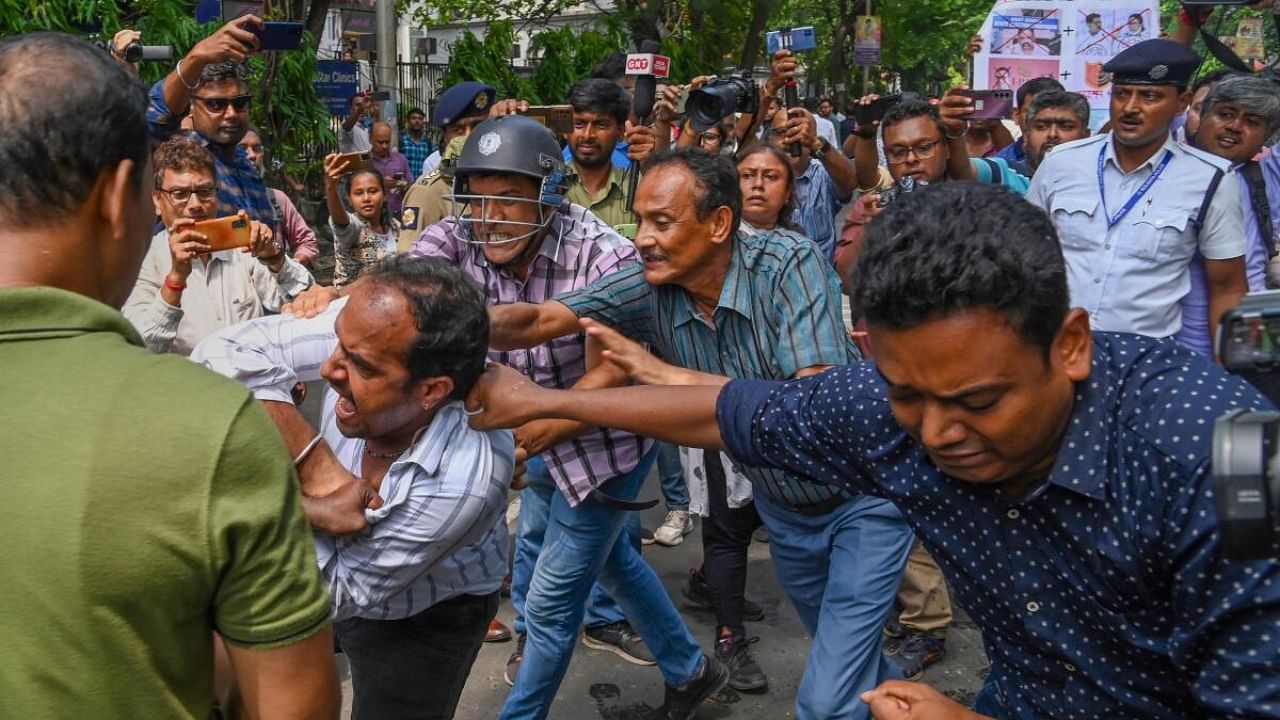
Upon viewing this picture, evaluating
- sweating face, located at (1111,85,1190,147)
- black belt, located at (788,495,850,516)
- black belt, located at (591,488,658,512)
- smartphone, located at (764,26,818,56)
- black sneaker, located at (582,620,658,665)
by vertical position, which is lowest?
black sneaker, located at (582,620,658,665)

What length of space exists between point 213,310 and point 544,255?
1.16 metres

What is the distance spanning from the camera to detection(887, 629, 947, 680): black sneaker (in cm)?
434

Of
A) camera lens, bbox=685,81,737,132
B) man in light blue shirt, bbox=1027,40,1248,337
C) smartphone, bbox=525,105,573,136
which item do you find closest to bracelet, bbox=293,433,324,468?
man in light blue shirt, bbox=1027,40,1248,337

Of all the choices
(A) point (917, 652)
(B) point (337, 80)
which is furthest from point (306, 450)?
(B) point (337, 80)

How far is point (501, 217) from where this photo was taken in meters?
3.66

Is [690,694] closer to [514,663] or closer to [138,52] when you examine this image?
[514,663]

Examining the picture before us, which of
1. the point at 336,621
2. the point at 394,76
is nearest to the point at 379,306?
the point at 336,621

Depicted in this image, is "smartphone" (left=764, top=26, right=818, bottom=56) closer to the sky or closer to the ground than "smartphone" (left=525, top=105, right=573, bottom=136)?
closer to the sky

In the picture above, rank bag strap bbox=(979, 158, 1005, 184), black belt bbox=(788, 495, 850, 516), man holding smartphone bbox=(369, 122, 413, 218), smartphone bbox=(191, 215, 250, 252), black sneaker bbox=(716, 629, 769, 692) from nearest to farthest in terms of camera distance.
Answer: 1. black belt bbox=(788, 495, 850, 516)
2. smartphone bbox=(191, 215, 250, 252)
3. black sneaker bbox=(716, 629, 769, 692)
4. bag strap bbox=(979, 158, 1005, 184)
5. man holding smartphone bbox=(369, 122, 413, 218)

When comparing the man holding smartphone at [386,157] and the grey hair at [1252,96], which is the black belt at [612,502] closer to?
the grey hair at [1252,96]

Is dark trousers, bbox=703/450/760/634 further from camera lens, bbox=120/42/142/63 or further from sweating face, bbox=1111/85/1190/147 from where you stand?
camera lens, bbox=120/42/142/63

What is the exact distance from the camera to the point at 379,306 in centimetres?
254

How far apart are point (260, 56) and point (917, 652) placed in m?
9.36

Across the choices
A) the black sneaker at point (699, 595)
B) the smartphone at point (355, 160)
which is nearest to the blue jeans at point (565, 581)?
the black sneaker at point (699, 595)
